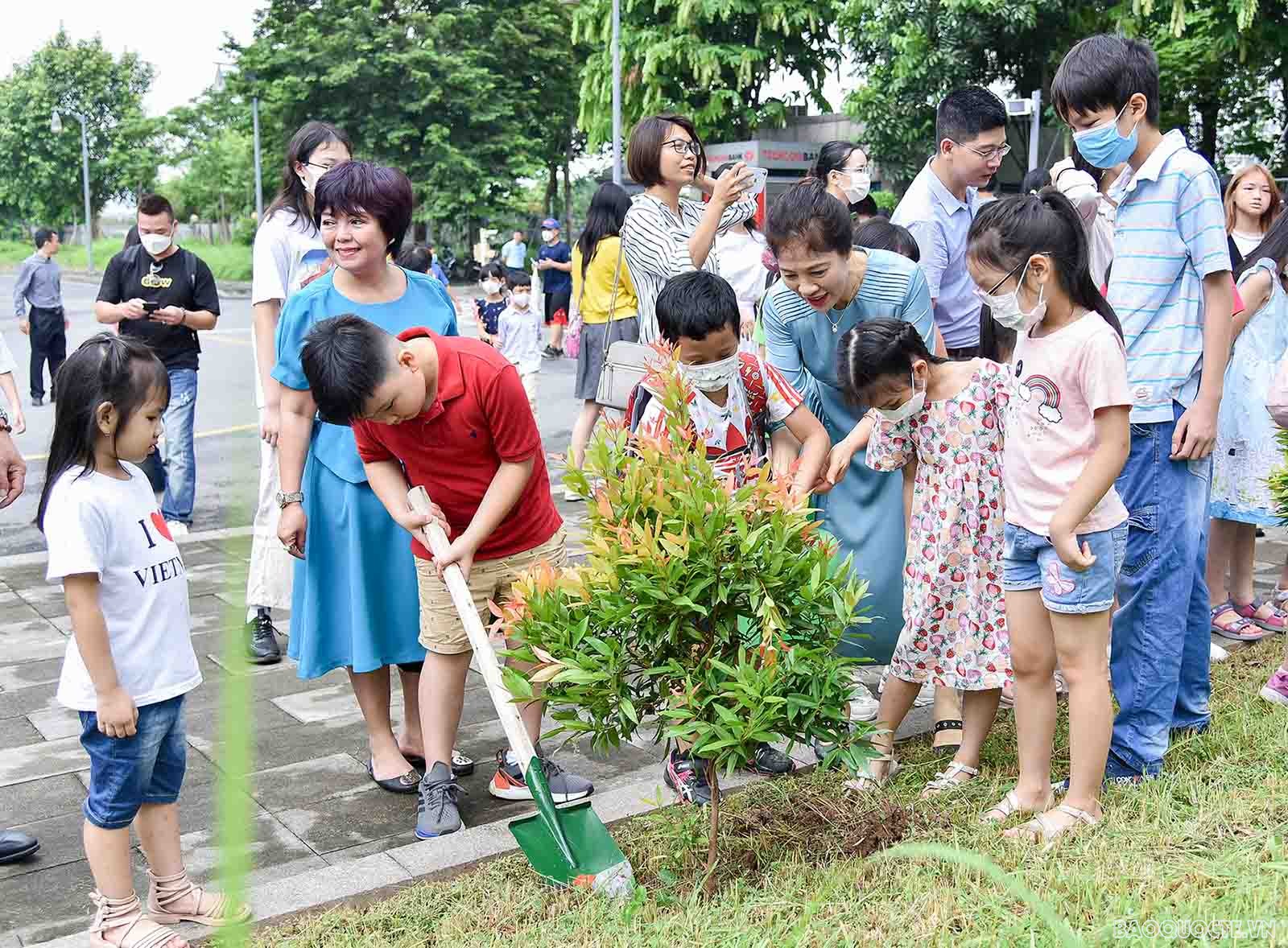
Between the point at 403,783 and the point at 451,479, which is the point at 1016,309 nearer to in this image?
the point at 451,479

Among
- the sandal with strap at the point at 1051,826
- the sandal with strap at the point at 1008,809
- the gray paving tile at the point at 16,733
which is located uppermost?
the sandal with strap at the point at 1051,826

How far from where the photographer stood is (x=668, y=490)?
2789 millimetres

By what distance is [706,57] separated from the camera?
28.7 m

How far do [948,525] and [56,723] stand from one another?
3.09 m

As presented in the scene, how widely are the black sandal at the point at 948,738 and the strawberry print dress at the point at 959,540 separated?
431mm

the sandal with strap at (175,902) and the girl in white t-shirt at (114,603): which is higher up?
the girl in white t-shirt at (114,603)

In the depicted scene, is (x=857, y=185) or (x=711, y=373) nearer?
(x=711, y=373)

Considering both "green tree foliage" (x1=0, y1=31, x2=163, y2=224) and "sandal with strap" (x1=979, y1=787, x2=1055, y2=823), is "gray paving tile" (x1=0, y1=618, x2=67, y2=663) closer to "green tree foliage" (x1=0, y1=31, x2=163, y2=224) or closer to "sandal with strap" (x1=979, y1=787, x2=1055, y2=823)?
"sandal with strap" (x1=979, y1=787, x2=1055, y2=823)

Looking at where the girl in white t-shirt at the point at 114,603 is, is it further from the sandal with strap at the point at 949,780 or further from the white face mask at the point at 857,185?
the white face mask at the point at 857,185

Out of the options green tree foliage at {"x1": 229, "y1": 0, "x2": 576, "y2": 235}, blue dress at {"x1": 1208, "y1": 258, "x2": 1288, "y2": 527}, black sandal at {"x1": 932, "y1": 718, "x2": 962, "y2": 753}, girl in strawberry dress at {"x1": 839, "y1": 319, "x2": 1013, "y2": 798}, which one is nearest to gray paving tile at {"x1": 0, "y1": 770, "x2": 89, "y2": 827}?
girl in strawberry dress at {"x1": 839, "y1": 319, "x2": 1013, "y2": 798}

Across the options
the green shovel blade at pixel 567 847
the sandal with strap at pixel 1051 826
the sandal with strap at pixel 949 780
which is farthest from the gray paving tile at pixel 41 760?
the sandal with strap at pixel 1051 826

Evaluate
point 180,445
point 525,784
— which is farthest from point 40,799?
point 180,445

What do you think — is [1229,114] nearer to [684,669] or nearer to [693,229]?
[693,229]

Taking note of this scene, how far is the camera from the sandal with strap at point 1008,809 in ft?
10.5
